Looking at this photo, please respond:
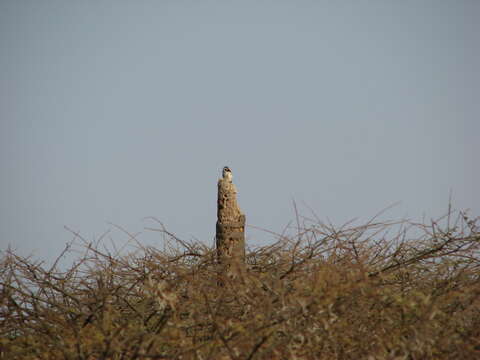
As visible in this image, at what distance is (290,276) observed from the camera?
476 cm

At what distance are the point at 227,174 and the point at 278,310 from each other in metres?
3.06

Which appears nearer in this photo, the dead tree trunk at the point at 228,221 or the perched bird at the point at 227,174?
the dead tree trunk at the point at 228,221

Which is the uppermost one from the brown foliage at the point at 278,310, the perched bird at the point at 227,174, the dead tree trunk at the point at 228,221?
the perched bird at the point at 227,174

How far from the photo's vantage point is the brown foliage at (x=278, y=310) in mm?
3389

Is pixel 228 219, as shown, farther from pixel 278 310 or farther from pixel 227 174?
pixel 278 310

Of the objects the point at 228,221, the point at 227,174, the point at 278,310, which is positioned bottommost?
the point at 278,310

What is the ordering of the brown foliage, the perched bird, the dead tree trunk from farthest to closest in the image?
the perched bird → the dead tree trunk → the brown foliage

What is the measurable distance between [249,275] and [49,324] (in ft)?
5.95

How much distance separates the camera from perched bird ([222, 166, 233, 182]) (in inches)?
252

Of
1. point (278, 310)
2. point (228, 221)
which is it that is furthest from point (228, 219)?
point (278, 310)

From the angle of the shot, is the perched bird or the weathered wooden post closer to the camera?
the weathered wooden post

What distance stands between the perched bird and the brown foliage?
98cm

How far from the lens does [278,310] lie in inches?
140

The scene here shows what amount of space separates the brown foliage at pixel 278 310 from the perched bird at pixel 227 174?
0.98 m
